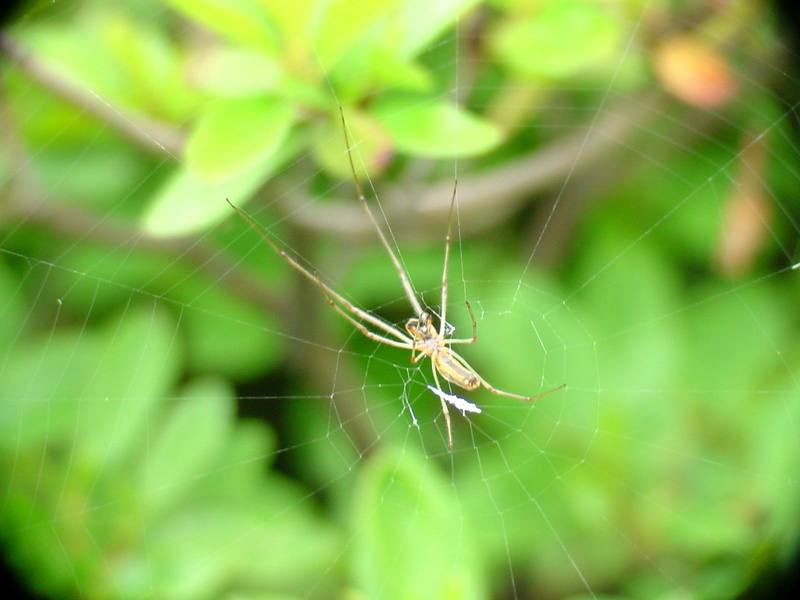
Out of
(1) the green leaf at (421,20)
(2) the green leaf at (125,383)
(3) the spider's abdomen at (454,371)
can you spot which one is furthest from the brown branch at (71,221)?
(1) the green leaf at (421,20)

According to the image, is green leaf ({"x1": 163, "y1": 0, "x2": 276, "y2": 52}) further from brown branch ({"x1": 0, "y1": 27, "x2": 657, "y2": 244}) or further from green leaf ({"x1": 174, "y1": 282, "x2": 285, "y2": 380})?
green leaf ({"x1": 174, "y1": 282, "x2": 285, "y2": 380})

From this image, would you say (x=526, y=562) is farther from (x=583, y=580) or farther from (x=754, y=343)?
(x=754, y=343)

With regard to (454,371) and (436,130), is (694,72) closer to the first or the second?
(436,130)

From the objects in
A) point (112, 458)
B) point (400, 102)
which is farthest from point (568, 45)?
point (112, 458)

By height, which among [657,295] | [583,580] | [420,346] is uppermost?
[657,295]

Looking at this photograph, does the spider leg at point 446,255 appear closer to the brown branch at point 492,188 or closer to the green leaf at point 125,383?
the brown branch at point 492,188

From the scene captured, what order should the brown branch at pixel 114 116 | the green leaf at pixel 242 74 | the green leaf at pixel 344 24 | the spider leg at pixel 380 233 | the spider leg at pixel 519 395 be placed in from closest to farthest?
the green leaf at pixel 344 24, the green leaf at pixel 242 74, the spider leg at pixel 380 233, the brown branch at pixel 114 116, the spider leg at pixel 519 395
